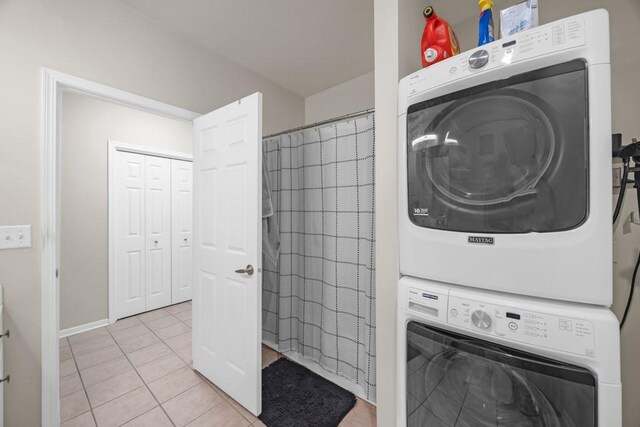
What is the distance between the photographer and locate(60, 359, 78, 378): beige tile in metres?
2.01

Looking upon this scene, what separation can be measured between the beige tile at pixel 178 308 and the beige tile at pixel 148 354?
0.87m

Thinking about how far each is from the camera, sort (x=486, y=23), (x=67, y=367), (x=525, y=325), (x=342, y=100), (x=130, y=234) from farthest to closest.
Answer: (x=130, y=234) < (x=342, y=100) < (x=67, y=367) < (x=486, y=23) < (x=525, y=325)

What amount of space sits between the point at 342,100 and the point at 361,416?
110 inches

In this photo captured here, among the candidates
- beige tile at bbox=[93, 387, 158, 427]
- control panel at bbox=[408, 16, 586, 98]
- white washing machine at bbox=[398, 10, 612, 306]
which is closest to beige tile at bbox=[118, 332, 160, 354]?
beige tile at bbox=[93, 387, 158, 427]

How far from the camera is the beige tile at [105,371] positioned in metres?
1.94

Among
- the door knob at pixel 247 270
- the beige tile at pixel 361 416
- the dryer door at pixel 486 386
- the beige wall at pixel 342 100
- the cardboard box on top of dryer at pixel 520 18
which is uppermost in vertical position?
the beige wall at pixel 342 100

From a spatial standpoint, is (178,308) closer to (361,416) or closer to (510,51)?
(361,416)

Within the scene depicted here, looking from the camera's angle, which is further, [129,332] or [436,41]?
[129,332]

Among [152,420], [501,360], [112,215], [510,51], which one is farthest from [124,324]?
[510,51]

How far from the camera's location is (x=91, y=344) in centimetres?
245

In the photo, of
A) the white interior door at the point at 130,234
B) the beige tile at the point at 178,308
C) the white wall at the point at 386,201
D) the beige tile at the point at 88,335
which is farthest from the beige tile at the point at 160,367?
the white wall at the point at 386,201

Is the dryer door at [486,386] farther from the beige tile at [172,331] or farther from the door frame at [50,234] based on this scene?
the beige tile at [172,331]

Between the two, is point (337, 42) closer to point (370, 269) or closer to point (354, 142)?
point (354, 142)

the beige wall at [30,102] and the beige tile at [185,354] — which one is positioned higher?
the beige wall at [30,102]
